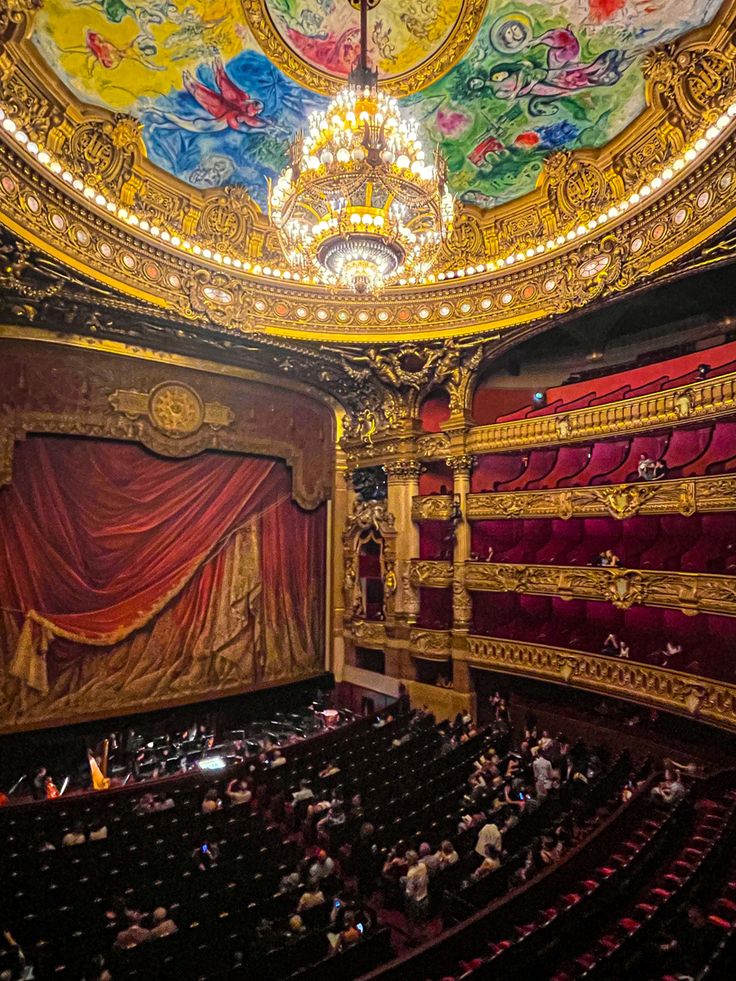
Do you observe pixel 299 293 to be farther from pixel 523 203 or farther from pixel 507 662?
pixel 507 662

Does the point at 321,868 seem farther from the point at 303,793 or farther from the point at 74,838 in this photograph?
the point at 74,838

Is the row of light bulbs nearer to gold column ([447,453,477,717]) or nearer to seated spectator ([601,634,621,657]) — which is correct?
gold column ([447,453,477,717])

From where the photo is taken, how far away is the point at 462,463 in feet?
46.6

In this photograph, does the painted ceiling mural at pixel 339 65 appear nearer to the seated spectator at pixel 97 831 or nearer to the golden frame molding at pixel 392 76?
the golden frame molding at pixel 392 76

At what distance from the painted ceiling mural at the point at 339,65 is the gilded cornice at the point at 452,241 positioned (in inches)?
17.1

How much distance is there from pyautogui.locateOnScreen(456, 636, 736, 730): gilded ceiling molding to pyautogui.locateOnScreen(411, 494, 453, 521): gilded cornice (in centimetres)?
309

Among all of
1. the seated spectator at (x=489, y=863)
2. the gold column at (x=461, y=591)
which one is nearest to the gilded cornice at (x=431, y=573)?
the gold column at (x=461, y=591)

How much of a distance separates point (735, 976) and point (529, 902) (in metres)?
1.94

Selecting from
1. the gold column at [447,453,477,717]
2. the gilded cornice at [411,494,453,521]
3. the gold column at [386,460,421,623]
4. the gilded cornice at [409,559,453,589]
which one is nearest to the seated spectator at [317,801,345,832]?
the gold column at [447,453,477,717]

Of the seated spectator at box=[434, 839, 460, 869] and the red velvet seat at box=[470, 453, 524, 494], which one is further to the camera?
the red velvet seat at box=[470, 453, 524, 494]

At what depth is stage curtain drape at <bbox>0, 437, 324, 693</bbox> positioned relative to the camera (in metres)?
11.5

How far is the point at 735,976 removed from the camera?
452 cm

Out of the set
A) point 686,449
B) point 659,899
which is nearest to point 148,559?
point 659,899

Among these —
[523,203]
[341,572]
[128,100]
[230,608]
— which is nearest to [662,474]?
[523,203]
